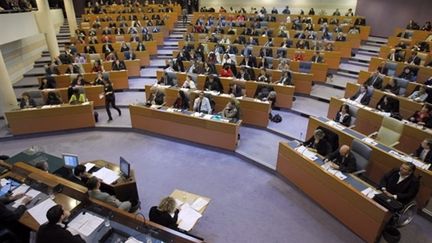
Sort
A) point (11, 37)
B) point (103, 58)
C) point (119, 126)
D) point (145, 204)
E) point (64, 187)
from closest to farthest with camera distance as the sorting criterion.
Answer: point (64, 187), point (145, 204), point (119, 126), point (11, 37), point (103, 58)

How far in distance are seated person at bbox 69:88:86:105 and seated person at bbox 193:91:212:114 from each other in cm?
305

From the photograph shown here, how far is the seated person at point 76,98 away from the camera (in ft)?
24.2

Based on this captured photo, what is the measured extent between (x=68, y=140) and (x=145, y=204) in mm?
3420

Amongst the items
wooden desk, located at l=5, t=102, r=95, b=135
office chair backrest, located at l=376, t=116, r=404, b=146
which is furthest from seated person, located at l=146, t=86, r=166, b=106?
office chair backrest, located at l=376, t=116, r=404, b=146

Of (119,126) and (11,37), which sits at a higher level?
(11,37)

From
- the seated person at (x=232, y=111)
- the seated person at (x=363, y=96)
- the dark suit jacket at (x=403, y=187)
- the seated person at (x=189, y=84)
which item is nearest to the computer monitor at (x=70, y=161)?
the seated person at (x=232, y=111)

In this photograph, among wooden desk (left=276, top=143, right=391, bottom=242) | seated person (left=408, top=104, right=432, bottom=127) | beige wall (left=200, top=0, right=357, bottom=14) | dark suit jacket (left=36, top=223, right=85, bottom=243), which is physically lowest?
wooden desk (left=276, top=143, right=391, bottom=242)

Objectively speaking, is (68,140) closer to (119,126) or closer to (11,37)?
(119,126)

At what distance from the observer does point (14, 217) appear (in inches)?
131

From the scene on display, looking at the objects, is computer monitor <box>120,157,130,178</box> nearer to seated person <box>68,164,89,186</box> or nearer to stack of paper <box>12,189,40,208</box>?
seated person <box>68,164,89,186</box>

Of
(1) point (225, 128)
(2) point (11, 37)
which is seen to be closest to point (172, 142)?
(1) point (225, 128)

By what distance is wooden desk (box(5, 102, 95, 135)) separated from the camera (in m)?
6.98

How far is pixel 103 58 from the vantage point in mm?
10852

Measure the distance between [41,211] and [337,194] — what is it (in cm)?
408
